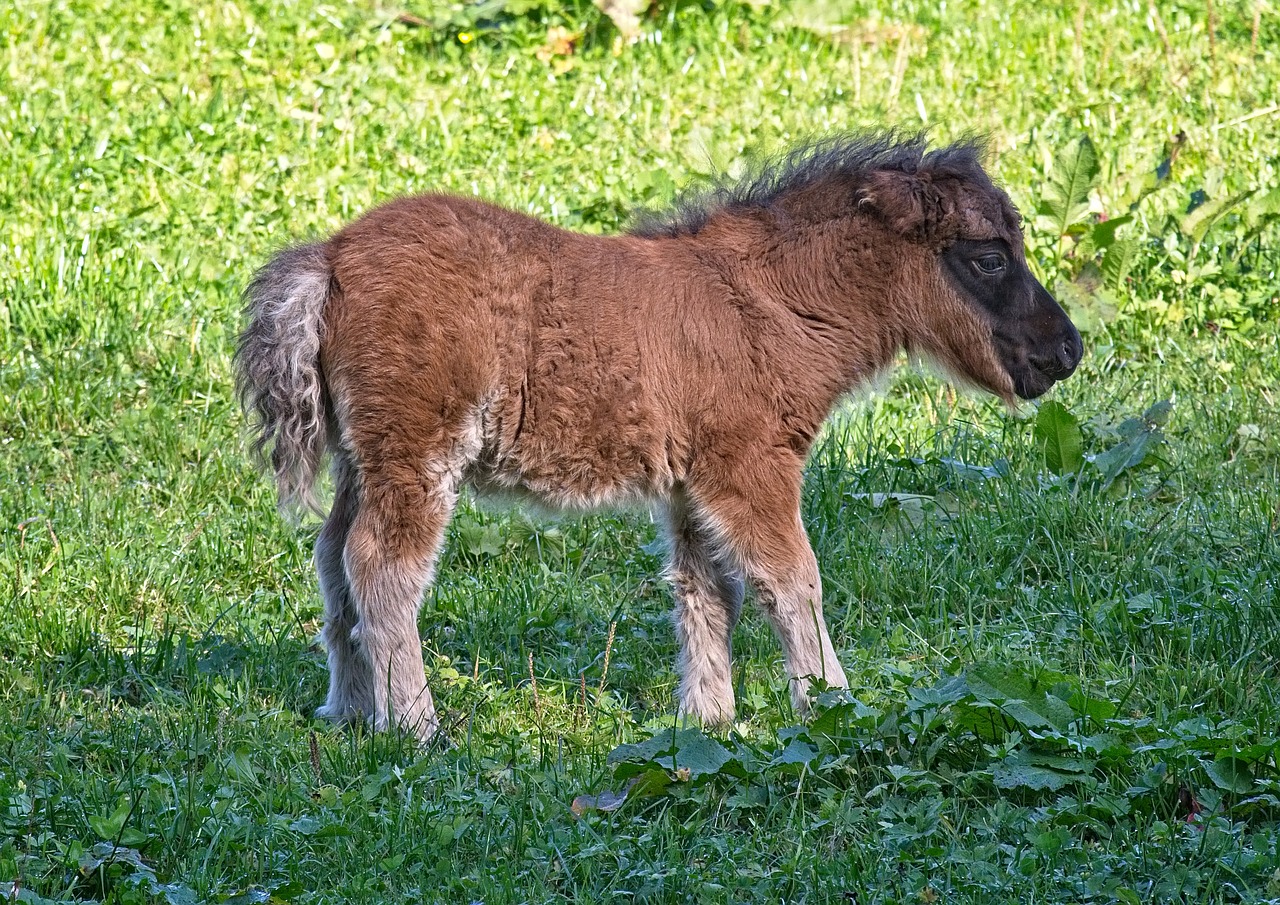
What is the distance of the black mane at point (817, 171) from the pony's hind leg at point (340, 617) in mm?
1468

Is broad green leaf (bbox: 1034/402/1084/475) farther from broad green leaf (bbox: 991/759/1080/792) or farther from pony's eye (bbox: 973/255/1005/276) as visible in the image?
broad green leaf (bbox: 991/759/1080/792)

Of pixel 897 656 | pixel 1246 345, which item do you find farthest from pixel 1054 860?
pixel 1246 345

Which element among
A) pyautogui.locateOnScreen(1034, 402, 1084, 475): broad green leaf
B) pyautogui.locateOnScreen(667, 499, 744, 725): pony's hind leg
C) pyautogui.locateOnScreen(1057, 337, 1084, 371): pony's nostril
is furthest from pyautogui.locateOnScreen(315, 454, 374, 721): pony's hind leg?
pyautogui.locateOnScreen(1034, 402, 1084, 475): broad green leaf

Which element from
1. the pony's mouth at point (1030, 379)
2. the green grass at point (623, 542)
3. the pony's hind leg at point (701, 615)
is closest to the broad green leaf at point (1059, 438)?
the green grass at point (623, 542)

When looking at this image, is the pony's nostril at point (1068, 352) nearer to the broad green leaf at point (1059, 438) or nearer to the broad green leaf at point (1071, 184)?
the broad green leaf at point (1059, 438)

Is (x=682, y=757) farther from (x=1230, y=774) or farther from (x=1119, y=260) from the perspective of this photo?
(x=1119, y=260)

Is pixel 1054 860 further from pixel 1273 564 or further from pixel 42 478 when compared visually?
pixel 42 478

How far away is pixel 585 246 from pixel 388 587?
4.36ft

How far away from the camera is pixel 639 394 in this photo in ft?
16.5

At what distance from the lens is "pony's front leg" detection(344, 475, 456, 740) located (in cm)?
488

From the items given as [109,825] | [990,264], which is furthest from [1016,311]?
[109,825]

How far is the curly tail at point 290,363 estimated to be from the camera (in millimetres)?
4832

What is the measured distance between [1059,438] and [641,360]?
2.29m

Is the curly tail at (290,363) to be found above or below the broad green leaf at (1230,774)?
above
